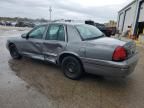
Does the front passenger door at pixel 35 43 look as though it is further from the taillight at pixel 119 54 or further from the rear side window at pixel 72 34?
the taillight at pixel 119 54

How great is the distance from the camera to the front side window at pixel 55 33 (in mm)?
3930

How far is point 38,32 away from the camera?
15.0 feet

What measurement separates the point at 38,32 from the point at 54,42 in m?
0.92

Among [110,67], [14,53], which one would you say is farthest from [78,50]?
[14,53]

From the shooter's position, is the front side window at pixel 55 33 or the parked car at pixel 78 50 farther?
the front side window at pixel 55 33

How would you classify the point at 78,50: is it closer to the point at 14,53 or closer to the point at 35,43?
the point at 35,43

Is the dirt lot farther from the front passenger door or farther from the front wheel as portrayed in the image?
the front wheel

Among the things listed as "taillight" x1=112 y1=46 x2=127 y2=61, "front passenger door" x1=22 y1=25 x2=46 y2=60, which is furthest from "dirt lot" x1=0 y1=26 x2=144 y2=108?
"taillight" x1=112 y1=46 x2=127 y2=61

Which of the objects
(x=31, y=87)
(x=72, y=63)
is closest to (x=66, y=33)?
(x=72, y=63)

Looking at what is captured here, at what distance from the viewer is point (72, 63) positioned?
3758 mm

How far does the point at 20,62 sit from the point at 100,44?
3.46 metres

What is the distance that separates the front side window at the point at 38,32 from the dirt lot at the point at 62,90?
1.15 m

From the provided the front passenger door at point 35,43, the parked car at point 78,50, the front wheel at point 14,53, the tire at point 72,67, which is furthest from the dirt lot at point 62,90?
the front wheel at point 14,53

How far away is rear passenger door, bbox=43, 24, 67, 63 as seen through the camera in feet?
12.7
